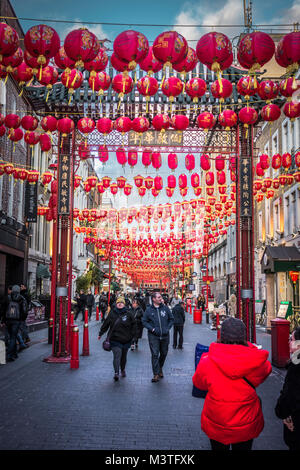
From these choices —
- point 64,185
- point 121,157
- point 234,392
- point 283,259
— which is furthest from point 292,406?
point 283,259

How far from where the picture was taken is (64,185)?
12.5m

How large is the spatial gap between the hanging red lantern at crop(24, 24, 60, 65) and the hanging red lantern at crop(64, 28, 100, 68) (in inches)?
8.9

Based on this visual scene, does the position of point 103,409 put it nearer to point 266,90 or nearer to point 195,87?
point 195,87

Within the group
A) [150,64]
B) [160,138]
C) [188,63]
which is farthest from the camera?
[160,138]

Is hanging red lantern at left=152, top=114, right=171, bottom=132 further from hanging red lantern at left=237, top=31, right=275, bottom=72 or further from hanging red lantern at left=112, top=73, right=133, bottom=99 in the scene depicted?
hanging red lantern at left=237, top=31, right=275, bottom=72

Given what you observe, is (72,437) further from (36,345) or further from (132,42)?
(36,345)

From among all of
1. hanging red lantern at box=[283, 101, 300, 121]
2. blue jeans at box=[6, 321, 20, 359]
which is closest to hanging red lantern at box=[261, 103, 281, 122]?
hanging red lantern at box=[283, 101, 300, 121]

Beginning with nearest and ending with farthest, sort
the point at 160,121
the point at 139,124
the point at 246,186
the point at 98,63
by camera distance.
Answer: the point at 98,63, the point at 160,121, the point at 139,124, the point at 246,186

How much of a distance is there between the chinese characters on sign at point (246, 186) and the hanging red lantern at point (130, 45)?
652 cm

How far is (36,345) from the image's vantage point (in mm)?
14836

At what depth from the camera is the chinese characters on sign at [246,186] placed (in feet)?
41.8

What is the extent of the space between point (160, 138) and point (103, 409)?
407 inches

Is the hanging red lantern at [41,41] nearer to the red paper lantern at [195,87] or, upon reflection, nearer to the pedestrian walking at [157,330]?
the red paper lantern at [195,87]

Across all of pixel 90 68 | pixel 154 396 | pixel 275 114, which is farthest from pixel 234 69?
pixel 154 396
